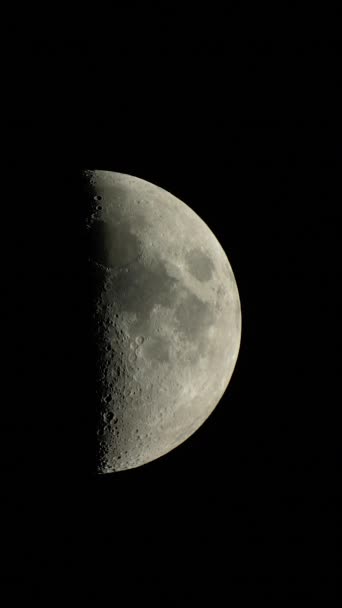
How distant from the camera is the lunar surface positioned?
13.6 ft

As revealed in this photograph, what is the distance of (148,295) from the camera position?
4.20 m

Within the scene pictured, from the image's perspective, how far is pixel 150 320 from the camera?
165 inches

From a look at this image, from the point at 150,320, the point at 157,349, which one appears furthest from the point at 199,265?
the point at 157,349

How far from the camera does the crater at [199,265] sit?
4.53 m

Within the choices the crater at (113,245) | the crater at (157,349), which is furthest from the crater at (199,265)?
the crater at (157,349)

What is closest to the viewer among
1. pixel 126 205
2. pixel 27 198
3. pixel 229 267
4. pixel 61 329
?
pixel 61 329

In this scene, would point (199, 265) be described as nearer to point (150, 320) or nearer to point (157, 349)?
point (150, 320)

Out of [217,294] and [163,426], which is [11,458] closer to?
[163,426]

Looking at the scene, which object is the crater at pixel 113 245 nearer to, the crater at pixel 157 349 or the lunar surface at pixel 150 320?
the lunar surface at pixel 150 320

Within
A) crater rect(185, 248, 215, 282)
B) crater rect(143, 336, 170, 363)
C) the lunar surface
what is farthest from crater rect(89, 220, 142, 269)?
crater rect(143, 336, 170, 363)

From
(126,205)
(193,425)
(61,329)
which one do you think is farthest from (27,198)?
(193,425)

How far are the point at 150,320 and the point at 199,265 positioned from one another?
2.34ft

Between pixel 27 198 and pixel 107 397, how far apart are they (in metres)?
1.66

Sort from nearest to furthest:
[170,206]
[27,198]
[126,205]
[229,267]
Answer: [27,198] → [126,205] → [170,206] → [229,267]
